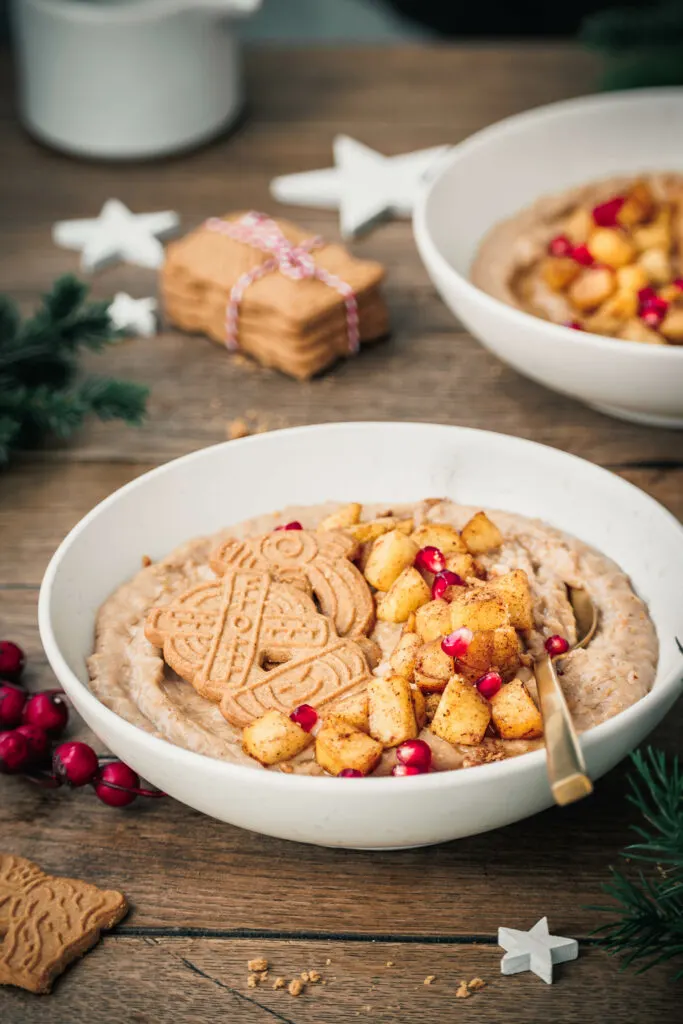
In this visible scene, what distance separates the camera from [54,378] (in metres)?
2.71

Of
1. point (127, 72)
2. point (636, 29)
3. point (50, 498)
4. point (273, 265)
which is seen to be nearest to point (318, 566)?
point (50, 498)

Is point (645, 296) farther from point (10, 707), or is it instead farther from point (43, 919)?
point (43, 919)

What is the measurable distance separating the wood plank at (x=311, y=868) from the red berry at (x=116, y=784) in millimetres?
26

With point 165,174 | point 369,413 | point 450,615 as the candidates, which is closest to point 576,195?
point 369,413

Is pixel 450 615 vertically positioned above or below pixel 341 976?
above

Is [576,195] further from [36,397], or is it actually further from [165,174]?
[36,397]

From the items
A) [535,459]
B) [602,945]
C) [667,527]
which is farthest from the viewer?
[535,459]

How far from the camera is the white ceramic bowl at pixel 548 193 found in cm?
238

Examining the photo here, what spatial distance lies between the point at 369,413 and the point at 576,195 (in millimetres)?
849

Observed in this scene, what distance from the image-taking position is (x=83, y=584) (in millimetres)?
1979

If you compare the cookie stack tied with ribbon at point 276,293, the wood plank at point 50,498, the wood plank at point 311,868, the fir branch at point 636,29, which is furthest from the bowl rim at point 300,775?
the fir branch at point 636,29

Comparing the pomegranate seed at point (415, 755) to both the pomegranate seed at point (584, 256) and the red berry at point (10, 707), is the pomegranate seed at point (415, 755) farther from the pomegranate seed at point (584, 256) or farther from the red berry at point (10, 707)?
the pomegranate seed at point (584, 256)

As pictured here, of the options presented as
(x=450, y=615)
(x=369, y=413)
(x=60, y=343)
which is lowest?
(x=369, y=413)

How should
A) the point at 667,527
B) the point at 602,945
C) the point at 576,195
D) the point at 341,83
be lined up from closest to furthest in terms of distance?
the point at 602,945 → the point at 667,527 → the point at 576,195 → the point at 341,83
